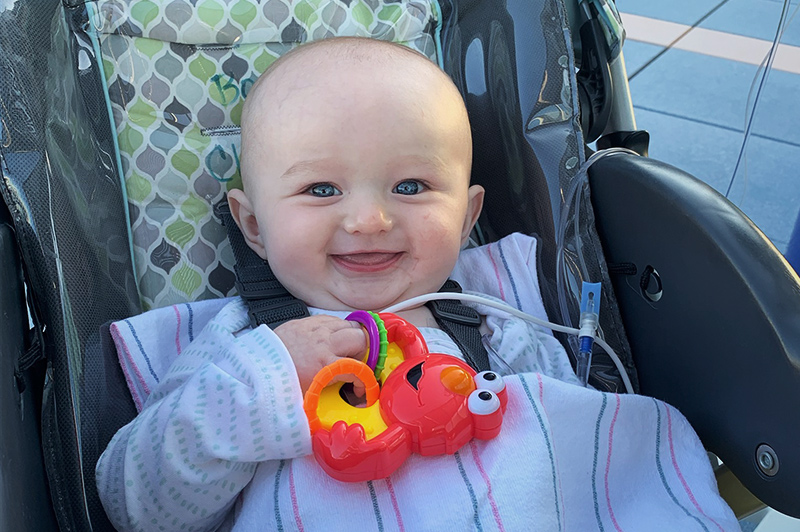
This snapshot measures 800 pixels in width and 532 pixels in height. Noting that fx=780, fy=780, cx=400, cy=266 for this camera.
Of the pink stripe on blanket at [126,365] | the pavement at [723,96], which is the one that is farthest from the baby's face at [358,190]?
the pavement at [723,96]

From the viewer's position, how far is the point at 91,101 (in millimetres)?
1151

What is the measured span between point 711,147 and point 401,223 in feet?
6.03

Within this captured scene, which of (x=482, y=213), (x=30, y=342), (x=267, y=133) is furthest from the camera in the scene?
(x=482, y=213)

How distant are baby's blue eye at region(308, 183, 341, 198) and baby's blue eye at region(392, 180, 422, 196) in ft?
0.26

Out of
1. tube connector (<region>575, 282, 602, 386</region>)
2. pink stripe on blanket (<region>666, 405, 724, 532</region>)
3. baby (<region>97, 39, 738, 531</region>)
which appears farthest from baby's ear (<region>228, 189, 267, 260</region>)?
pink stripe on blanket (<region>666, 405, 724, 532</region>)

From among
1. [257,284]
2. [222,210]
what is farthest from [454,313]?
[222,210]

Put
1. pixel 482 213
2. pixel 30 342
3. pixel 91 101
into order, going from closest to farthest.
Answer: pixel 30 342 < pixel 91 101 < pixel 482 213

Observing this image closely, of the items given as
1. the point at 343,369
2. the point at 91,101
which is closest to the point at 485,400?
the point at 343,369

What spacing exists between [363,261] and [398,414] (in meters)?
0.25

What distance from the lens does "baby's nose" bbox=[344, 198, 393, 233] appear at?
3.15 feet

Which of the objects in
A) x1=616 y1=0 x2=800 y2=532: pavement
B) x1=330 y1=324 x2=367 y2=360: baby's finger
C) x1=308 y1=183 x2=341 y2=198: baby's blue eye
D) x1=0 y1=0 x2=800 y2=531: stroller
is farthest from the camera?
x1=616 y1=0 x2=800 y2=532: pavement

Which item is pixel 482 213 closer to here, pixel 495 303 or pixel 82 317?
pixel 495 303

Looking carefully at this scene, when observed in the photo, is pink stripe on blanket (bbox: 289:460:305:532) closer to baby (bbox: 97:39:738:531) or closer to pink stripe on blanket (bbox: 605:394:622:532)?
baby (bbox: 97:39:738:531)

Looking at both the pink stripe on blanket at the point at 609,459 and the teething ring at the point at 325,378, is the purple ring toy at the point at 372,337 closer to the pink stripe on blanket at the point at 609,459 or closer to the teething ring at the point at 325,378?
the teething ring at the point at 325,378
